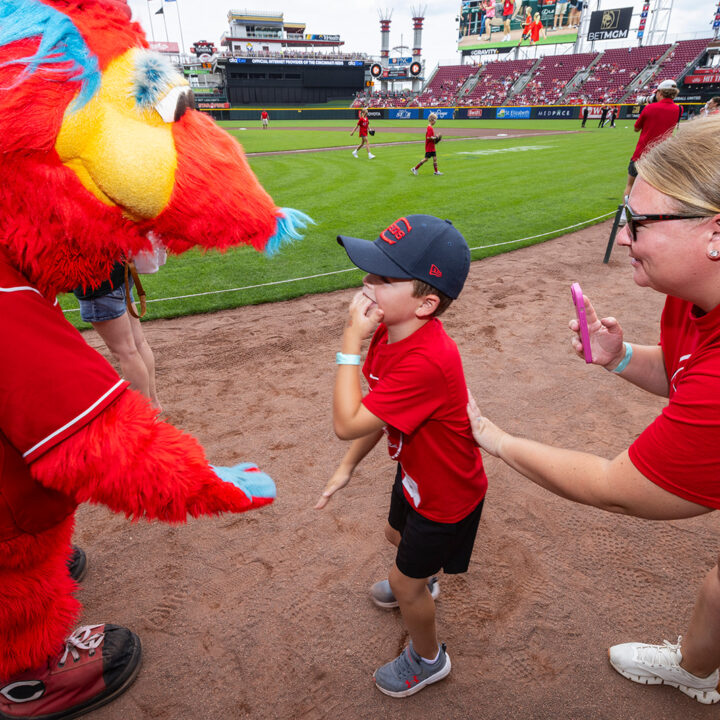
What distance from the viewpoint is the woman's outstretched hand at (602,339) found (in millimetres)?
2080

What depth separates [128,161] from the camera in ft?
4.77

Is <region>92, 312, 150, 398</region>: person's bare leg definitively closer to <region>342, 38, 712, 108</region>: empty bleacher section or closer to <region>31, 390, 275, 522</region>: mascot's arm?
<region>31, 390, 275, 522</region>: mascot's arm

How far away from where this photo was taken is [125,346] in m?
3.53

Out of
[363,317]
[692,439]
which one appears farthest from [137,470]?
[692,439]

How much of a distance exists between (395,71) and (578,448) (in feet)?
272

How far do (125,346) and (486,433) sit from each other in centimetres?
286

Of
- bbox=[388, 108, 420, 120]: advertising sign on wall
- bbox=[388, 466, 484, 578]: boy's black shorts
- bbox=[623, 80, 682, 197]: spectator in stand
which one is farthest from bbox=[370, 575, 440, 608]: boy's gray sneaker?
bbox=[388, 108, 420, 120]: advertising sign on wall

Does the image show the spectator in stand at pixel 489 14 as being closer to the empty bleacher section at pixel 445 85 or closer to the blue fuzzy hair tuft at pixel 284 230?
the empty bleacher section at pixel 445 85

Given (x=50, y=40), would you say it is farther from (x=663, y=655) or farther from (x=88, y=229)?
(x=663, y=655)

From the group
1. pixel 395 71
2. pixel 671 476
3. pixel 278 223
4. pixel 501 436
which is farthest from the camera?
pixel 395 71

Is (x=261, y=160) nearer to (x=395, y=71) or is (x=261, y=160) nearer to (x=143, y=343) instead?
(x=143, y=343)

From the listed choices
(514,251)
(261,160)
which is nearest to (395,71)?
(261,160)

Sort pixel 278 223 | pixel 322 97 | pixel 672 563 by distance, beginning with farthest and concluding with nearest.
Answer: pixel 322 97 < pixel 672 563 < pixel 278 223

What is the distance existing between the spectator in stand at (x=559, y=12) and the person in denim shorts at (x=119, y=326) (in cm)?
7707
